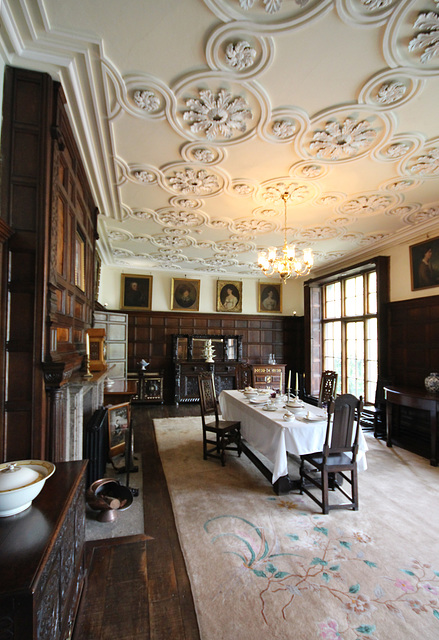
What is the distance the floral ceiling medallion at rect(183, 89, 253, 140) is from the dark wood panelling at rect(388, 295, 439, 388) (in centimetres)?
434

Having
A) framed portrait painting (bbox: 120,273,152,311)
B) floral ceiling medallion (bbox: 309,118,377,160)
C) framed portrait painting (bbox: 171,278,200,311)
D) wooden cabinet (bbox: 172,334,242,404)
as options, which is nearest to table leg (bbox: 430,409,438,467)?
floral ceiling medallion (bbox: 309,118,377,160)

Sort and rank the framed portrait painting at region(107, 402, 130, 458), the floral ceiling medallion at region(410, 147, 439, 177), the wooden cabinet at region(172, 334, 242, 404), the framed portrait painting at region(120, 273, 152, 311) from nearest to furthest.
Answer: the floral ceiling medallion at region(410, 147, 439, 177) → the framed portrait painting at region(107, 402, 130, 458) → the wooden cabinet at region(172, 334, 242, 404) → the framed portrait painting at region(120, 273, 152, 311)

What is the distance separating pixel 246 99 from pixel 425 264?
4.41m

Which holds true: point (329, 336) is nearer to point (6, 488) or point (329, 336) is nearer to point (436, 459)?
point (436, 459)

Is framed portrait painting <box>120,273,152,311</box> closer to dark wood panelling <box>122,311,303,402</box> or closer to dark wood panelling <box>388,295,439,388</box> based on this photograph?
dark wood panelling <box>122,311,303,402</box>

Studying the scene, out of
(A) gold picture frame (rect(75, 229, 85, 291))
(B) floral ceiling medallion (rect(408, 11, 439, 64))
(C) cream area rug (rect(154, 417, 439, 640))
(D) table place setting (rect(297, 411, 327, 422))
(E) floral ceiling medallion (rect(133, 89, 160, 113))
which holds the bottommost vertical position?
(C) cream area rug (rect(154, 417, 439, 640))

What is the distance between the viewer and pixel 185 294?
938cm

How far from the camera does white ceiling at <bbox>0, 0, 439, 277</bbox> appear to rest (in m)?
2.04

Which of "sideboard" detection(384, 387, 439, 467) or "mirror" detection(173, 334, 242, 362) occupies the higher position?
"mirror" detection(173, 334, 242, 362)

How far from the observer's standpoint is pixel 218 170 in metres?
3.84

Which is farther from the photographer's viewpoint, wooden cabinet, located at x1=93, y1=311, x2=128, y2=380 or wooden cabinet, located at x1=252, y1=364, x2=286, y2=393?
wooden cabinet, located at x1=252, y1=364, x2=286, y2=393

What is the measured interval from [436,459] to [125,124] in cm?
581

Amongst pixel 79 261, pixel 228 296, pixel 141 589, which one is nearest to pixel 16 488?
pixel 141 589

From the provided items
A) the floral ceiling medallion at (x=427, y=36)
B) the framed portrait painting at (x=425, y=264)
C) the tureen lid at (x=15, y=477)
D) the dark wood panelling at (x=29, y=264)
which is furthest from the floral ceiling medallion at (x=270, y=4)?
the framed portrait painting at (x=425, y=264)
